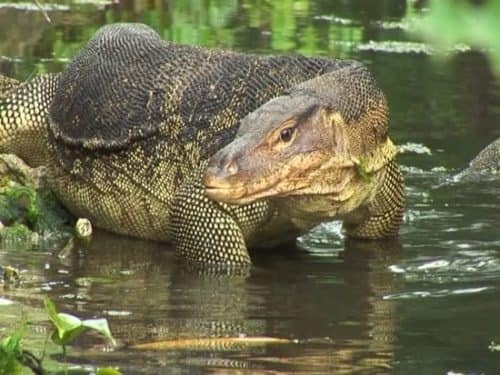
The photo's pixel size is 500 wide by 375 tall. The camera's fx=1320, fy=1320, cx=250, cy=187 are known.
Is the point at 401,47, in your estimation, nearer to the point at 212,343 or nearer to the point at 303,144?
the point at 303,144

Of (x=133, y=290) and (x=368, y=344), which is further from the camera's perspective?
(x=133, y=290)

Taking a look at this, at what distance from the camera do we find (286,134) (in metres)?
6.70

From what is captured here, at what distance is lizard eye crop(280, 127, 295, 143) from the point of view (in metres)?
6.67

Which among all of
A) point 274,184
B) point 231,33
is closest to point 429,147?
point 274,184

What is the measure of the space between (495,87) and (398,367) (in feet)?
34.4

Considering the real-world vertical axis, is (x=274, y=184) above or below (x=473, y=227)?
above

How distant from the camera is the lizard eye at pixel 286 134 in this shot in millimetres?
6668

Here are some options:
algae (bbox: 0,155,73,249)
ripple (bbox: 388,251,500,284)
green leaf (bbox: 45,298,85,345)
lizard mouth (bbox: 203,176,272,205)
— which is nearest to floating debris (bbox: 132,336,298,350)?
lizard mouth (bbox: 203,176,272,205)

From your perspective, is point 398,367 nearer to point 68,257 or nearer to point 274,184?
point 274,184

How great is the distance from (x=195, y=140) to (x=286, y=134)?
1.52 meters

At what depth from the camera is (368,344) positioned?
5.66m

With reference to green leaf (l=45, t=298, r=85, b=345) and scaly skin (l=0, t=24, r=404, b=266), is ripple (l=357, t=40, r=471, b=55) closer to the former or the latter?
scaly skin (l=0, t=24, r=404, b=266)

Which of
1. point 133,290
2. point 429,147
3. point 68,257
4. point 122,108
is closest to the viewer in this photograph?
point 133,290

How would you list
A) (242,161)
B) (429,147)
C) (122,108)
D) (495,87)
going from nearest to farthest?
(242,161)
(122,108)
(429,147)
(495,87)
